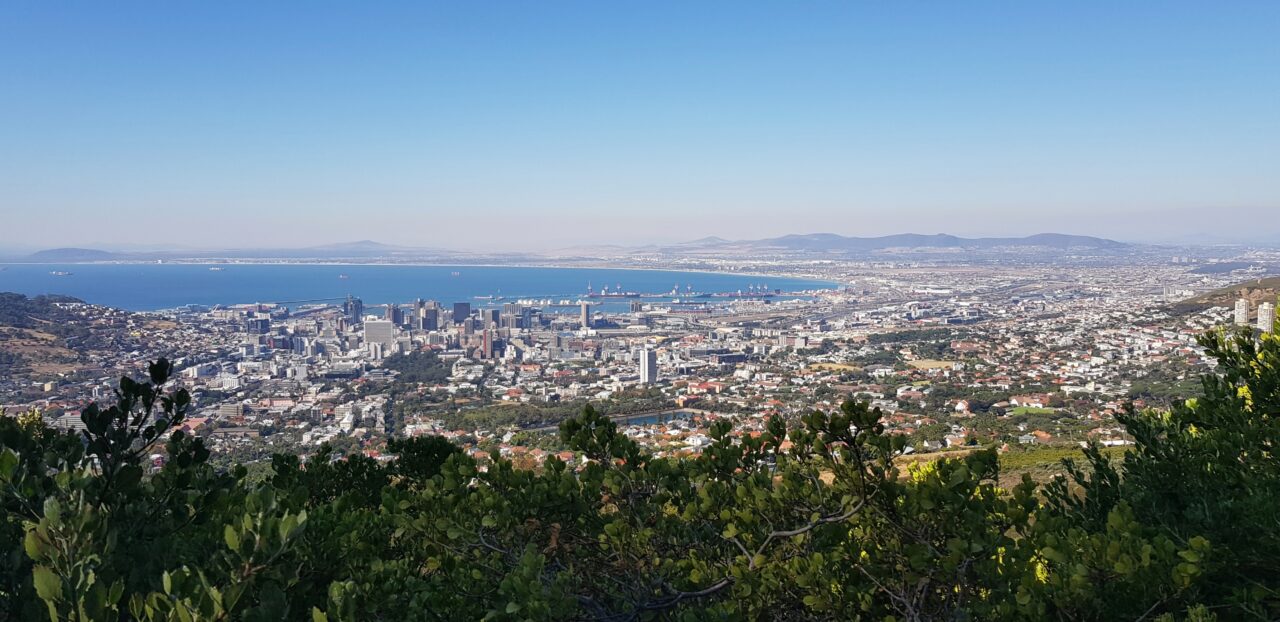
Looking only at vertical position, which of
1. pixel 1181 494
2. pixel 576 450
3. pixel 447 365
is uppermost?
pixel 576 450

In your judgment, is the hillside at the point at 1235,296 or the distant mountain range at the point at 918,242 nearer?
→ the hillside at the point at 1235,296

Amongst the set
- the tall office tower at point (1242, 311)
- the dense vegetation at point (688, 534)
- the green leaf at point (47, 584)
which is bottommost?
the tall office tower at point (1242, 311)

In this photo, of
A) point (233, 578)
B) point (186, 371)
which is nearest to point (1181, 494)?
point (233, 578)

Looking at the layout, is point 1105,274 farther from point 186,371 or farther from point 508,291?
point 186,371

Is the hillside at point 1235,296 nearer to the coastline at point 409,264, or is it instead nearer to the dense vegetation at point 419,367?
the dense vegetation at point 419,367

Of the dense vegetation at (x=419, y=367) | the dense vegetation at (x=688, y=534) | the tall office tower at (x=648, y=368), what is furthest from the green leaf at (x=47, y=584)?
the dense vegetation at (x=419, y=367)

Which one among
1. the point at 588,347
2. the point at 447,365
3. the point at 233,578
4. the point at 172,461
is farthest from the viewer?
the point at 588,347
